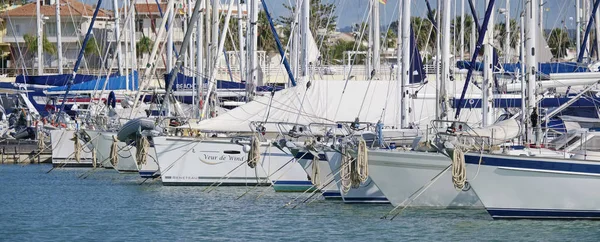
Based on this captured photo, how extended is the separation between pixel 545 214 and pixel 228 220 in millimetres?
8682

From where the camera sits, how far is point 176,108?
43.6 metres

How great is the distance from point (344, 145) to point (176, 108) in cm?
1301

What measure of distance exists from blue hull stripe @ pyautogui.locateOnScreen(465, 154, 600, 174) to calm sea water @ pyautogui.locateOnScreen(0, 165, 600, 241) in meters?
1.53

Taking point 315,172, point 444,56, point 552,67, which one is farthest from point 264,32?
point 315,172

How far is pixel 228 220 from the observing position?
31.9 meters

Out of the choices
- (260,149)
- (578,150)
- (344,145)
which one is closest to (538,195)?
(578,150)

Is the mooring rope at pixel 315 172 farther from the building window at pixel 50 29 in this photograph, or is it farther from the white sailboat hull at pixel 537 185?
the building window at pixel 50 29

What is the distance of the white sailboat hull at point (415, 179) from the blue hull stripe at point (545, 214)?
203 cm

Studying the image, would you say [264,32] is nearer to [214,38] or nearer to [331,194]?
[214,38]

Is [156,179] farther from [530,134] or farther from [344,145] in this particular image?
[530,134]

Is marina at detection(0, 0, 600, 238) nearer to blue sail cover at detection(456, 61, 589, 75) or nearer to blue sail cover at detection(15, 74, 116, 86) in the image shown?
blue sail cover at detection(456, 61, 589, 75)

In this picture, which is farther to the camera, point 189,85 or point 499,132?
point 189,85

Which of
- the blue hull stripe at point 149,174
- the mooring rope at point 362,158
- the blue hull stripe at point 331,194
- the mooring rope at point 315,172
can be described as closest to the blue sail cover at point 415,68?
the blue hull stripe at point 331,194

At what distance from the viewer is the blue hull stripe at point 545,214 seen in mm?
27828
